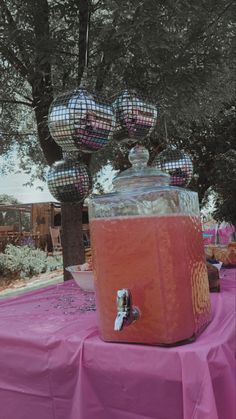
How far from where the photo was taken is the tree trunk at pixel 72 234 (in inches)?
132

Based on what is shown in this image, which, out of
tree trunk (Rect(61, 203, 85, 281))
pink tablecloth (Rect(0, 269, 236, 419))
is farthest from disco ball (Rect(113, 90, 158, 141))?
tree trunk (Rect(61, 203, 85, 281))

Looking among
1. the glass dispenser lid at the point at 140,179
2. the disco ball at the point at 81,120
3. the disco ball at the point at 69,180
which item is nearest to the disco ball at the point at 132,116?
the disco ball at the point at 81,120

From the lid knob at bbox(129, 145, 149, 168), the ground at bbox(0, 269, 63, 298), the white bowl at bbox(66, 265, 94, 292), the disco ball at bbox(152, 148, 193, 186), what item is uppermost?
the disco ball at bbox(152, 148, 193, 186)

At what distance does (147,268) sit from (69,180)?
50.1 inches

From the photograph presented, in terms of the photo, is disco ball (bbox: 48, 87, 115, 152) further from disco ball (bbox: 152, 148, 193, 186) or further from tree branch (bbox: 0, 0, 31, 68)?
tree branch (bbox: 0, 0, 31, 68)

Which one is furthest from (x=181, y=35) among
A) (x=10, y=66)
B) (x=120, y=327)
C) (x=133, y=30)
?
(x=120, y=327)

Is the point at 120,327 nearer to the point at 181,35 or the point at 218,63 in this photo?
the point at 181,35

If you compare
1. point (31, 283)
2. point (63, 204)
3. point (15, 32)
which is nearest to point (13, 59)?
point (15, 32)

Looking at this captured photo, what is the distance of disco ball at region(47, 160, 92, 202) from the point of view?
210 centimetres

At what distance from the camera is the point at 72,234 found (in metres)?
3.41

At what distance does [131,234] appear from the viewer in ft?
3.03

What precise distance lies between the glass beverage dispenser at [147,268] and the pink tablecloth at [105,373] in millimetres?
46

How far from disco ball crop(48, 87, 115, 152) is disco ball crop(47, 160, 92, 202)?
39cm

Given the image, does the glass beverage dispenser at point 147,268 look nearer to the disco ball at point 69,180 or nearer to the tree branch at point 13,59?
the disco ball at point 69,180
